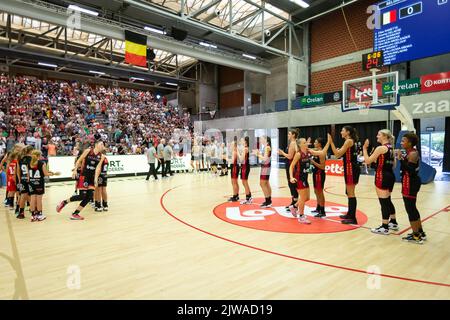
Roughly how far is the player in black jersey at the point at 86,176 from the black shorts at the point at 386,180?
17.8ft

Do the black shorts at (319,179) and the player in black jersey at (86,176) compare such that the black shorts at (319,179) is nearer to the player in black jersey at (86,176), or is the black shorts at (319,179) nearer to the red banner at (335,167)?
the player in black jersey at (86,176)

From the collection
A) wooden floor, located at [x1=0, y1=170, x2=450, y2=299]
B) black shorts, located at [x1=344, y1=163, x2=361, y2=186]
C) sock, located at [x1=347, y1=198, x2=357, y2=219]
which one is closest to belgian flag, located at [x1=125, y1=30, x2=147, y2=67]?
wooden floor, located at [x1=0, y1=170, x2=450, y2=299]

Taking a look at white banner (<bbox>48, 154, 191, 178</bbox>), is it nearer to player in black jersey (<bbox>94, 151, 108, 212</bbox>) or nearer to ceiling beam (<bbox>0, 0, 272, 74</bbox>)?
ceiling beam (<bbox>0, 0, 272, 74</bbox>)

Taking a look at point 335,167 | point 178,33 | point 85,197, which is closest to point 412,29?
point 335,167

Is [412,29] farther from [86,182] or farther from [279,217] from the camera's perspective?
[86,182]

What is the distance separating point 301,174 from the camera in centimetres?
534

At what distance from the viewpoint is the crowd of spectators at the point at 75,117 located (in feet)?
54.2

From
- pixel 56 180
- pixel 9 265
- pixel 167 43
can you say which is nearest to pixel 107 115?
pixel 167 43

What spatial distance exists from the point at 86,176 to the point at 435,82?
51.5 feet

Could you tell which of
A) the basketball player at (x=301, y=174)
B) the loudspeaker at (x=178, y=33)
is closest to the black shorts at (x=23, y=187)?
the basketball player at (x=301, y=174)

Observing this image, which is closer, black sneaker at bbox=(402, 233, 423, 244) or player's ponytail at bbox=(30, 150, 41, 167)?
black sneaker at bbox=(402, 233, 423, 244)

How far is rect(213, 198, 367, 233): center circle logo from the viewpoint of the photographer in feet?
16.6

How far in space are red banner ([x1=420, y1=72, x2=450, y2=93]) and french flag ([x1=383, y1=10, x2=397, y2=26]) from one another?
3.59 m

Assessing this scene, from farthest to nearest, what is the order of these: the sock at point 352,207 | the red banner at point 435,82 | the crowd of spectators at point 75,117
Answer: the crowd of spectators at point 75,117
the red banner at point 435,82
the sock at point 352,207
